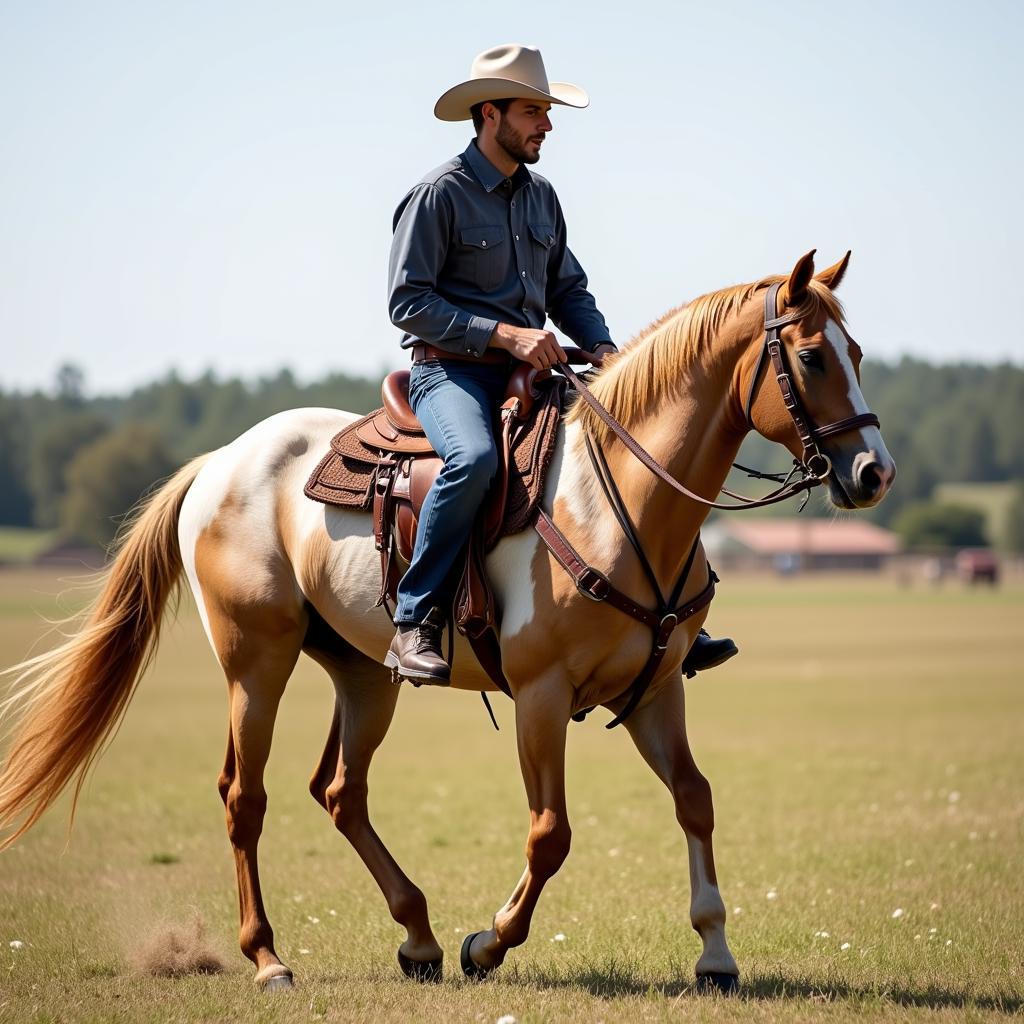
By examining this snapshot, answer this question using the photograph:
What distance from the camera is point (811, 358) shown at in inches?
229

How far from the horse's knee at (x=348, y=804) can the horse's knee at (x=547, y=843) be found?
5.51 feet

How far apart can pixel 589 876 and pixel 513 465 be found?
15.8 ft

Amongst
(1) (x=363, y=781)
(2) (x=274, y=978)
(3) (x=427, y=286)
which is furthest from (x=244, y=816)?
(3) (x=427, y=286)

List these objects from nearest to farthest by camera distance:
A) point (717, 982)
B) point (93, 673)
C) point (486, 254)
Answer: point (717, 982)
point (486, 254)
point (93, 673)

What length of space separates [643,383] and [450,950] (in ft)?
11.3

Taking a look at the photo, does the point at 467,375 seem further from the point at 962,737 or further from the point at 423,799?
the point at 962,737

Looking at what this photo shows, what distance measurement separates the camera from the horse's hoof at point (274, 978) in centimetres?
667

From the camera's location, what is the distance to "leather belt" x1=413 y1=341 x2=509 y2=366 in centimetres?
681

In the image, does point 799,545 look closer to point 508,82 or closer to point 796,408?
point 508,82

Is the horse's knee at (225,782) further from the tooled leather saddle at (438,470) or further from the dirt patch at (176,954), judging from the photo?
the tooled leather saddle at (438,470)

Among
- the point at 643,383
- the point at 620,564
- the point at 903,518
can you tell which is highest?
the point at 643,383

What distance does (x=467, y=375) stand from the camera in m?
6.83

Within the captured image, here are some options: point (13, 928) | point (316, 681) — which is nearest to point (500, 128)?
point (13, 928)

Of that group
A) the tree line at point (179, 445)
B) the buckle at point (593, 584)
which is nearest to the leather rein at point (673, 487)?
the buckle at point (593, 584)
